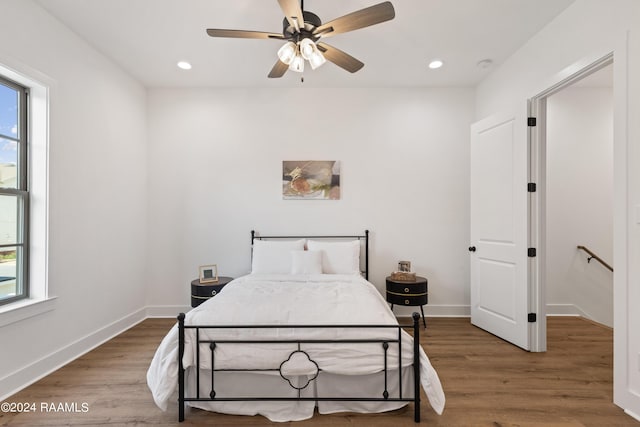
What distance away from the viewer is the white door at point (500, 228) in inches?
119

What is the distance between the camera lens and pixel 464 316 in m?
3.97

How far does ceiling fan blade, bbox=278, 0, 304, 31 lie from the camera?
70.1 inches

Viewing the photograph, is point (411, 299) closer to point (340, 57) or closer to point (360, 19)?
point (340, 57)

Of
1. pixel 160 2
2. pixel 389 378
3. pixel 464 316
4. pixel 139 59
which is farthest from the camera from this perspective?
pixel 464 316

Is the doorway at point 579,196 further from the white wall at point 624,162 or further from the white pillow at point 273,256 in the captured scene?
the white pillow at point 273,256

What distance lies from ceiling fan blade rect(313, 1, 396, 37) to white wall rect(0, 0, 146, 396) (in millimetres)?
2241

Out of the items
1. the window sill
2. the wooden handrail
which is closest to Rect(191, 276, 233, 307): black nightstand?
the window sill

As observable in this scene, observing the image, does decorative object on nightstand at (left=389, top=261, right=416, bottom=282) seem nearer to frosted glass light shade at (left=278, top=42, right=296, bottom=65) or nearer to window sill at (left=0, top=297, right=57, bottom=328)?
frosted glass light shade at (left=278, top=42, right=296, bottom=65)

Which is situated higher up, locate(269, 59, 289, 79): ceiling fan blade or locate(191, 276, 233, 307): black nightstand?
locate(269, 59, 289, 79): ceiling fan blade

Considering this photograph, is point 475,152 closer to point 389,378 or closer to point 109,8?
point 389,378

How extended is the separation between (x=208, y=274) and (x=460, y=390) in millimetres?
2705

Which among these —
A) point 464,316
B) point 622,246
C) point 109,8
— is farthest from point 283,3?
point 464,316

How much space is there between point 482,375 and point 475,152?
235cm

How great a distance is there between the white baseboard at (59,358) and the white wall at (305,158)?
2.09ft
